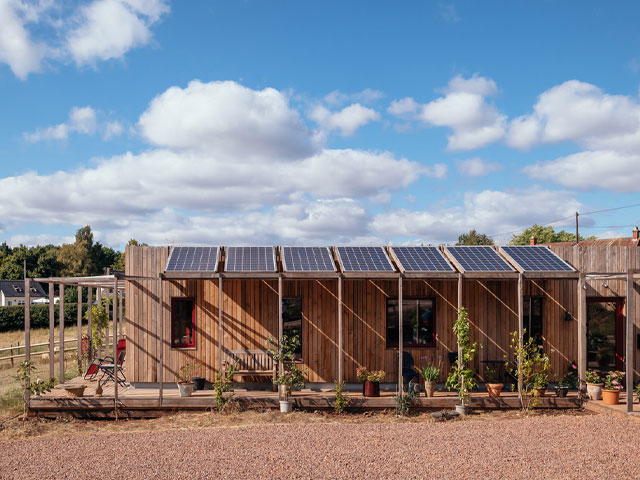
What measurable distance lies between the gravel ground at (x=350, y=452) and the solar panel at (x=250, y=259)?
3455 mm

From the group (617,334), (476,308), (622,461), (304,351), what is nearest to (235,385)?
(304,351)

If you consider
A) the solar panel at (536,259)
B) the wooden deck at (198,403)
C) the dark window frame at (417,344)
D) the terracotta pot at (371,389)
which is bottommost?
the wooden deck at (198,403)

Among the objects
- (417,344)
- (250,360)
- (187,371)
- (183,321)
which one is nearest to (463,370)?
(417,344)

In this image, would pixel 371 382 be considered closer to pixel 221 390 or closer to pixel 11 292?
pixel 221 390

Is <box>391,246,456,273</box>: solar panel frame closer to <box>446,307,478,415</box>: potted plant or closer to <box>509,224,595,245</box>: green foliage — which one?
<box>446,307,478,415</box>: potted plant

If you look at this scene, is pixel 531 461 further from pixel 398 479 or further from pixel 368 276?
pixel 368 276

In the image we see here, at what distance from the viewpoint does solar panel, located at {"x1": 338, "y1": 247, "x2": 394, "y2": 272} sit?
1206cm

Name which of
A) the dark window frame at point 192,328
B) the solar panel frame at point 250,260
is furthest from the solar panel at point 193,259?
the dark window frame at point 192,328

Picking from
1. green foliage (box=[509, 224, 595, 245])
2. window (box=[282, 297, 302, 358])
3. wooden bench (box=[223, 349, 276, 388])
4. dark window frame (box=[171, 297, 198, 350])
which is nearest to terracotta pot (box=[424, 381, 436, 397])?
window (box=[282, 297, 302, 358])

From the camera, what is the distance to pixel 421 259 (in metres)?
12.8

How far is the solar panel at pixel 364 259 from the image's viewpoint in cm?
1206

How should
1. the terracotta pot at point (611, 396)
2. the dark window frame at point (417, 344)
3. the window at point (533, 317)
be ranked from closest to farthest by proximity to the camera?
the terracotta pot at point (611, 396) → the dark window frame at point (417, 344) → the window at point (533, 317)

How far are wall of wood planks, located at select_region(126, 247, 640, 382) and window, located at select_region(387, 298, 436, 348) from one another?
6.9 inches

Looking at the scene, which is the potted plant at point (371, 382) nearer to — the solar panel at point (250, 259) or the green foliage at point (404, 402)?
the green foliage at point (404, 402)
